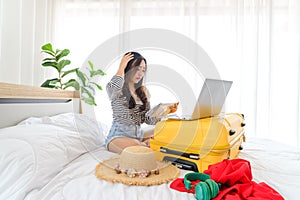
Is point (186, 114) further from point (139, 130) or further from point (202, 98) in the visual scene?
point (139, 130)

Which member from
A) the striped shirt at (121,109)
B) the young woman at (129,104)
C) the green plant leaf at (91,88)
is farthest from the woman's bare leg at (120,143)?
the green plant leaf at (91,88)

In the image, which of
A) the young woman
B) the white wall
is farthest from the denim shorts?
the white wall

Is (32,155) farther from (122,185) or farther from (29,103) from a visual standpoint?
(29,103)

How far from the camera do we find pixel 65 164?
0.98 m

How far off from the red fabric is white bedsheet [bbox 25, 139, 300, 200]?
86mm

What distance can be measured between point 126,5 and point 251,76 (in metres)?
1.57

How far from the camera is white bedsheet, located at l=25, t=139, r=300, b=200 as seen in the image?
0.73 m

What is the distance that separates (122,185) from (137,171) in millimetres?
96

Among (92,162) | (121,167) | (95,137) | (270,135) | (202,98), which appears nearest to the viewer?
(121,167)

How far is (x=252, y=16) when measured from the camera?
8.52ft

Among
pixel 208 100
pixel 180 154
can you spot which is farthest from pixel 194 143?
pixel 208 100

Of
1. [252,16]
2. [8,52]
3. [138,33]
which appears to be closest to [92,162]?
[138,33]

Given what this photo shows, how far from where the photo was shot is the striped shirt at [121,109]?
1293 millimetres

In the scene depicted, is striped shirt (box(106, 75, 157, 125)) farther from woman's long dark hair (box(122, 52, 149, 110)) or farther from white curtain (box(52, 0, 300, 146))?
white curtain (box(52, 0, 300, 146))
